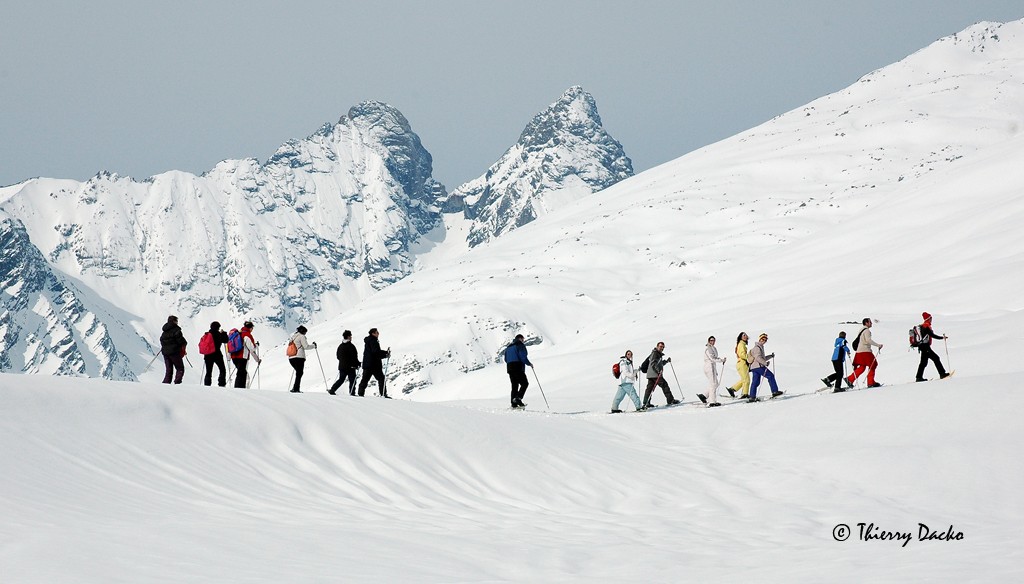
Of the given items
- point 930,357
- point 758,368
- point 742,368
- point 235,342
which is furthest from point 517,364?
point 930,357

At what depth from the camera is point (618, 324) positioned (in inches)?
2923

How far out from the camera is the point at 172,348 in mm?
19719

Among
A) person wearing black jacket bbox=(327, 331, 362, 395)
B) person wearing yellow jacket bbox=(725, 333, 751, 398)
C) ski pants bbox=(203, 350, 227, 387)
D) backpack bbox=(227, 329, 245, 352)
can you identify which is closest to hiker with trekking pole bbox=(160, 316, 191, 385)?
ski pants bbox=(203, 350, 227, 387)

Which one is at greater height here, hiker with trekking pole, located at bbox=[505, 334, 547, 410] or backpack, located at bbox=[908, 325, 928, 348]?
backpack, located at bbox=[908, 325, 928, 348]

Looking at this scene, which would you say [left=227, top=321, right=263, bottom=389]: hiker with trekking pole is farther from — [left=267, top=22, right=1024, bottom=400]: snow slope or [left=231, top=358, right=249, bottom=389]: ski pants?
[left=267, top=22, right=1024, bottom=400]: snow slope

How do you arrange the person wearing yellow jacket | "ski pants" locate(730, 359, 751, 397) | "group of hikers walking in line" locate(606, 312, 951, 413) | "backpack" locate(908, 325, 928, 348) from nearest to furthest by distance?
"backpack" locate(908, 325, 928, 348)
"group of hikers walking in line" locate(606, 312, 951, 413)
the person wearing yellow jacket
"ski pants" locate(730, 359, 751, 397)

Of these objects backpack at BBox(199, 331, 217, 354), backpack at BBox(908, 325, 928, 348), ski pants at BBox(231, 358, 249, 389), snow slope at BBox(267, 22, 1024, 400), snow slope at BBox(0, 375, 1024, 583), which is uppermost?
snow slope at BBox(267, 22, 1024, 400)

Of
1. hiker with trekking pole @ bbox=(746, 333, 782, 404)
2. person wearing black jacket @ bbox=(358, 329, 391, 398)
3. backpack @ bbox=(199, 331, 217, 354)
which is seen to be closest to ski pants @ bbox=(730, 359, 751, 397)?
hiker with trekking pole @ bbox=(746, 333, 782, 404)

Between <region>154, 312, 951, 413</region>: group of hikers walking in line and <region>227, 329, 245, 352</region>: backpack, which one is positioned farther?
<region>227, 329, 245, 352</region>: backpack

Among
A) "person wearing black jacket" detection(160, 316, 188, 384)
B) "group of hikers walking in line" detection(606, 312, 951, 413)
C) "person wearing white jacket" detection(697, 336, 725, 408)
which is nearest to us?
"person wearing black jacket" detection(160, 316, 188, 384)

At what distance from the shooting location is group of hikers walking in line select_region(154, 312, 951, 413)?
20000mm

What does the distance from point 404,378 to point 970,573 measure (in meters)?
137

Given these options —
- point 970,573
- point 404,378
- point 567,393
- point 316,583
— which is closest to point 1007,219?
point 567,393

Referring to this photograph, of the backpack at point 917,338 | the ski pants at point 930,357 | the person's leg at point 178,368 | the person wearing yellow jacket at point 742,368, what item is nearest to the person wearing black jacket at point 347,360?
the person's leg at point 178,368
